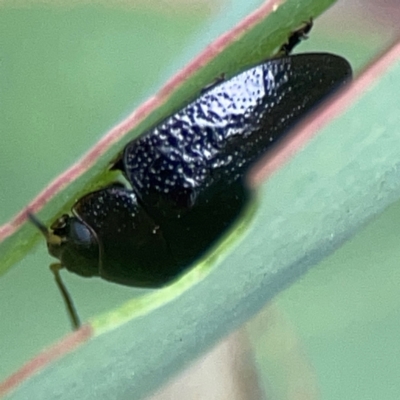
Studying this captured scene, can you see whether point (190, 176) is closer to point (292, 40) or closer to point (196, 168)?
point (196, 168)

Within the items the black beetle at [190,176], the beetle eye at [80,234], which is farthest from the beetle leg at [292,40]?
the beetle eye at [80,234]

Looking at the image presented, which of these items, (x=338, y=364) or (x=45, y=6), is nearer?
(x=338, y=364)

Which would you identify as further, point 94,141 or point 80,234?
point 94,141

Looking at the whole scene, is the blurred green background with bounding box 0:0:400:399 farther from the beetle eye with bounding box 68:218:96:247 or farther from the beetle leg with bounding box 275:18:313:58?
the beetle leg with bounding box 275:18:313:58

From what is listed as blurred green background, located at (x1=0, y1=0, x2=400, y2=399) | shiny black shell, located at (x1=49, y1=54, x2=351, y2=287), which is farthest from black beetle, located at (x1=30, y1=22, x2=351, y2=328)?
blurred green background, located at (x1=0, y1=0, x2=400, y2=399)

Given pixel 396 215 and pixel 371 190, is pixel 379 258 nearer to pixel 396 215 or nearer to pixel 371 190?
pixel 396 215

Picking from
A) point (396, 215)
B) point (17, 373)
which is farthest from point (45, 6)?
point (17, 373)

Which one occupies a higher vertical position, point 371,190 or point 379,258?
point 371,190

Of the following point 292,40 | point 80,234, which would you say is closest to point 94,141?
point 80,234
